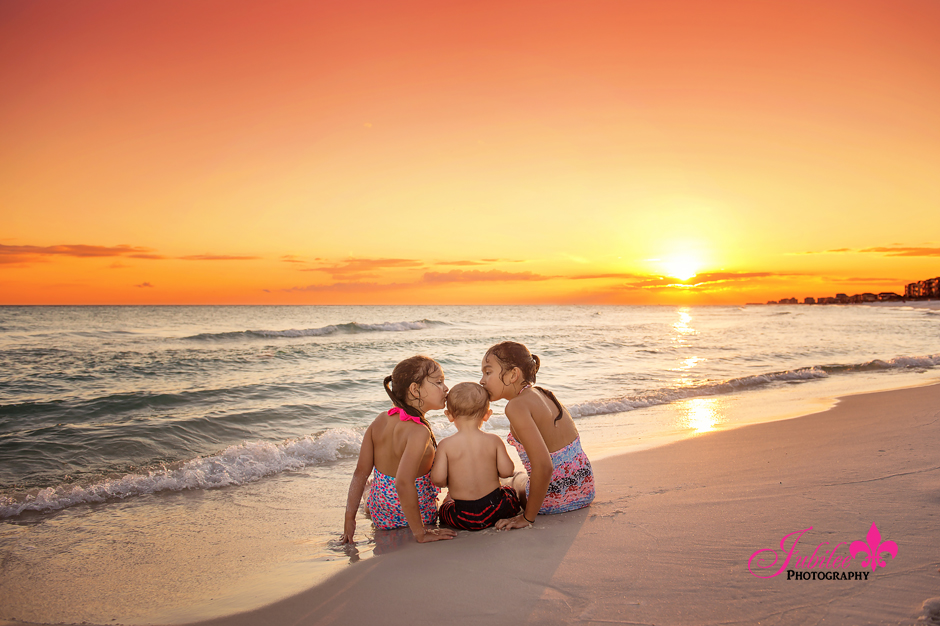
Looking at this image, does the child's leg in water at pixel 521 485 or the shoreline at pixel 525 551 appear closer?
the shoreline at pixel 525 551

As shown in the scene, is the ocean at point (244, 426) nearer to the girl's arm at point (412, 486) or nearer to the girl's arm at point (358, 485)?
the girl's arm at point (358, 485)

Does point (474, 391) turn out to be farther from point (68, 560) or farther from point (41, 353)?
point (41, 353)

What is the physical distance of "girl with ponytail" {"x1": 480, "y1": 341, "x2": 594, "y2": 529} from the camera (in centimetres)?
340

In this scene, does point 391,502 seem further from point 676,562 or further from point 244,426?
point 244,426

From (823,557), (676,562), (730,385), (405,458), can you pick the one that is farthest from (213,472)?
(730,385)

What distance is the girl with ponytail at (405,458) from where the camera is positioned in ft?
11.0

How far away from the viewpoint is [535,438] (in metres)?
3.38

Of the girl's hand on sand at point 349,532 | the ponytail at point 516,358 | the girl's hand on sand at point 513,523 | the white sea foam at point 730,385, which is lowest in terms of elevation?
the white sea foam at point 730,385

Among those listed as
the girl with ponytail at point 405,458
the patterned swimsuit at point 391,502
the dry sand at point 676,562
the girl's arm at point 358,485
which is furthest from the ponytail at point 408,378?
the dry sand at point 676,562

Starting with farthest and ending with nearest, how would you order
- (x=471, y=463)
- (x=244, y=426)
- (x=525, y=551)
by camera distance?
(x=244, y=426) → (x=471, y=463) → (x=525, y=551)

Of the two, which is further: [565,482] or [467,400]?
[565,482]

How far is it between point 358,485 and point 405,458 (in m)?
0.52

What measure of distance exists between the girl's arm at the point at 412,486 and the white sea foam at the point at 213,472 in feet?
9.98

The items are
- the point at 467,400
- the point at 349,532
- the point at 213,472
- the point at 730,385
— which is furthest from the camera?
the point at 730,385
